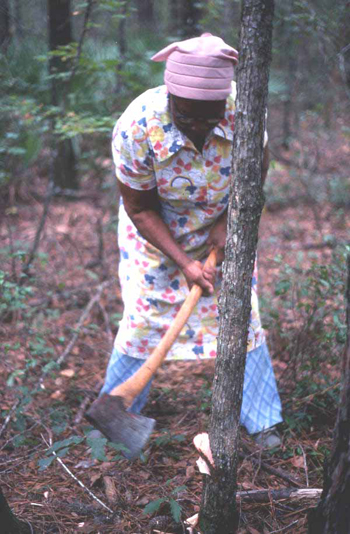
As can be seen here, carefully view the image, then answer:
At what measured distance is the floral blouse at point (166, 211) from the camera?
2.35 m

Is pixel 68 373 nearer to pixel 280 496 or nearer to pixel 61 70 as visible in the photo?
pixel 280 496

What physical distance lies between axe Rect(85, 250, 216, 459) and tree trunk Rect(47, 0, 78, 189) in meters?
2.37

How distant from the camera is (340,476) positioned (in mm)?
1530

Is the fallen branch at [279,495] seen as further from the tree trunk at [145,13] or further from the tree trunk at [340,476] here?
the tree trunk at [145,13]

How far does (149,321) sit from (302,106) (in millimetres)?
8778

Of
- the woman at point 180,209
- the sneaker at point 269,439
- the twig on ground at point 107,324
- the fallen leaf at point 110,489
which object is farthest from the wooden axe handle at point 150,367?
the twig on ground at point 107,324

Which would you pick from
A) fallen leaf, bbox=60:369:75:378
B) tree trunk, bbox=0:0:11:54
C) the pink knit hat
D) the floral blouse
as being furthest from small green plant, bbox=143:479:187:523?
tree trunk, bbox=0:0:11:54

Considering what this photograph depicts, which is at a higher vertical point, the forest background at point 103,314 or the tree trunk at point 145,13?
the tree trunk at point 145,13

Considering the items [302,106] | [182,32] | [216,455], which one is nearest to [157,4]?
[302,106]

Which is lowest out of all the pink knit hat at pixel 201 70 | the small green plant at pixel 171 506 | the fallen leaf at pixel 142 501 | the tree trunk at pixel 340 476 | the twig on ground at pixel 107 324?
the twig on ground at pixel 107 324

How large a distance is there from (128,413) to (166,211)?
3.33ft

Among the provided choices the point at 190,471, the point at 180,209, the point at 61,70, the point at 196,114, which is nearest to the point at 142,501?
the point at 190,471

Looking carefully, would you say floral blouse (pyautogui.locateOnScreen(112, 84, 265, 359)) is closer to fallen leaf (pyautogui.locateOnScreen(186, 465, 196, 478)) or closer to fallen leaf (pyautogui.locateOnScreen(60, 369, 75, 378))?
fallen leaf (pyautogui.locateOnScreen(186, 465, 196, 478))

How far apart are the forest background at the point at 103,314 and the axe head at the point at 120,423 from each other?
0.10 m
